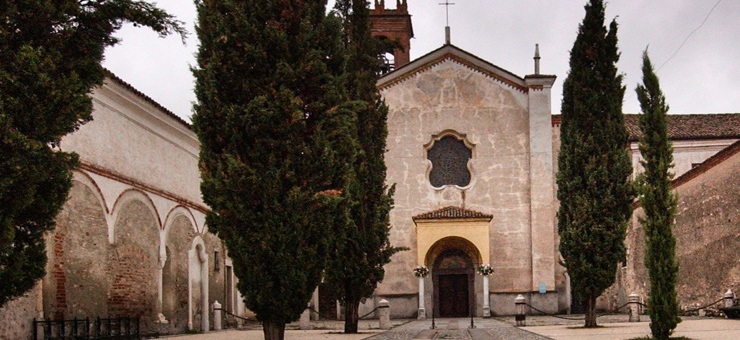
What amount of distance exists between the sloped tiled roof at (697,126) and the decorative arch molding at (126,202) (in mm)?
→ 18239

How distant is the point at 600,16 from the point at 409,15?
21255mm

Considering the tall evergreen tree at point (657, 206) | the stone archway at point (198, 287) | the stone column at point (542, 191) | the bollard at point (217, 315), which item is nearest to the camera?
the tall evergreen tree at point (657, 206)

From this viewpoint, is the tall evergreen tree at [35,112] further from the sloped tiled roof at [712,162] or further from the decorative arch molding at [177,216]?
the sloped tiled roof at [712,162]

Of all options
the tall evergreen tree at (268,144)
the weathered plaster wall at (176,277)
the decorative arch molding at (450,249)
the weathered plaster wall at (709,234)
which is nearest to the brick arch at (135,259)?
the weathered plaster wall at (176,277)

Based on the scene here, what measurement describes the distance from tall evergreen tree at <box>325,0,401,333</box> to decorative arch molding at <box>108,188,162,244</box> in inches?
178

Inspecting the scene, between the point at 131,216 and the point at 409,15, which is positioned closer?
the point at 131,216

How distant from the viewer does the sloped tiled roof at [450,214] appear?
28938 mm

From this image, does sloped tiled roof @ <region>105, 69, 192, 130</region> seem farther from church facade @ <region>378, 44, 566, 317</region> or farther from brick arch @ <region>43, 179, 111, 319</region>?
Answer: church facade @ <region>378, 44, 566, 317</region>

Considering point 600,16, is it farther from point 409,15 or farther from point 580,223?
point 409,15

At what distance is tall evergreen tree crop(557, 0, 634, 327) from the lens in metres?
18.5

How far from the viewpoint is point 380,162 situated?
19.5 meters

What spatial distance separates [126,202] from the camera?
56.0 feet

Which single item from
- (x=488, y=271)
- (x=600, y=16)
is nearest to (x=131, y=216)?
(x=600, y=16)

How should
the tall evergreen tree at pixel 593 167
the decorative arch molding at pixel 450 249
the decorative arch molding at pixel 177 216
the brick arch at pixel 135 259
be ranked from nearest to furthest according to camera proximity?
the brick arch at pixel 135 259 → the tall evergreen tree at pixel 593 167 → the decorative arch molding at pixel 177 216 → the decorative arch molding at pixel 450 249
